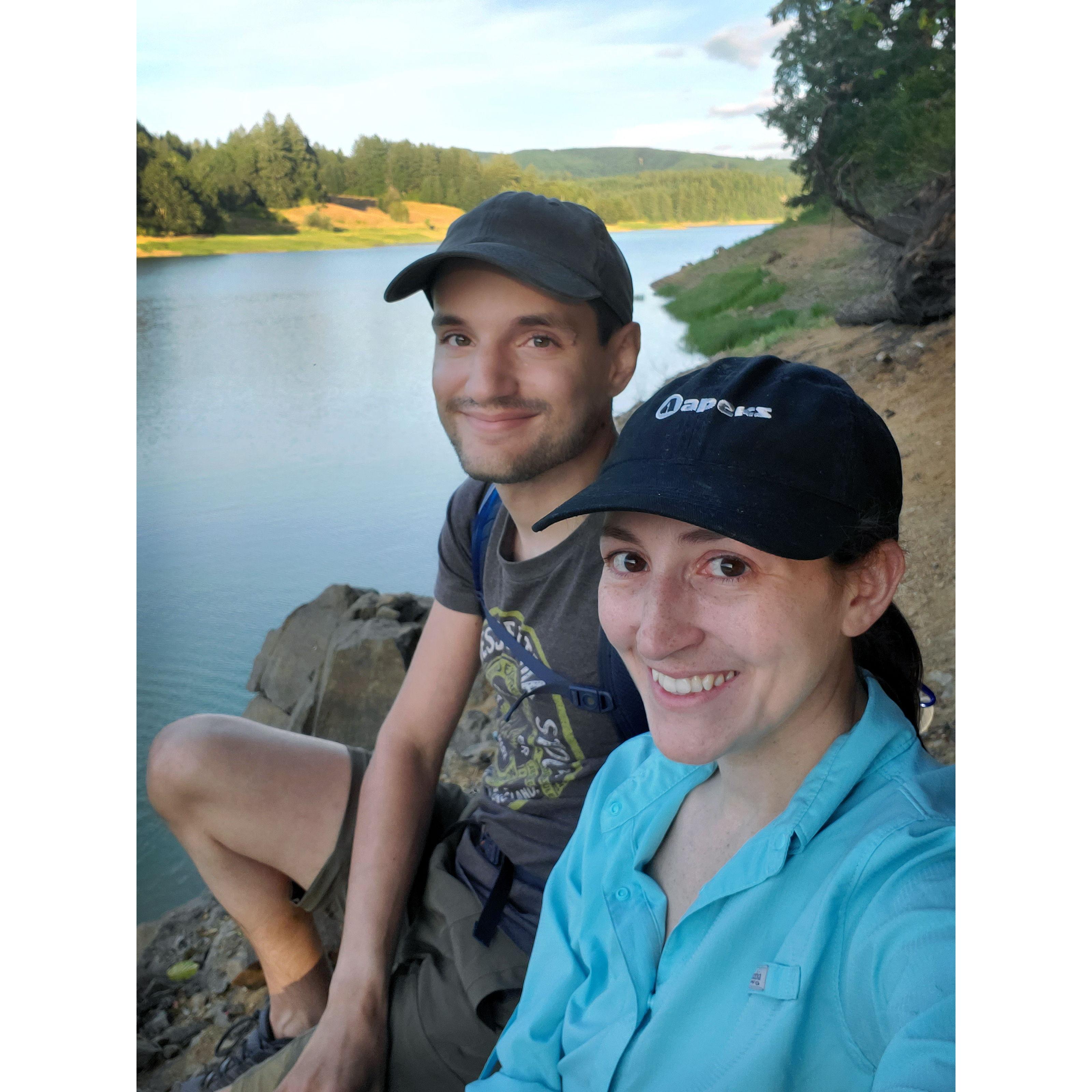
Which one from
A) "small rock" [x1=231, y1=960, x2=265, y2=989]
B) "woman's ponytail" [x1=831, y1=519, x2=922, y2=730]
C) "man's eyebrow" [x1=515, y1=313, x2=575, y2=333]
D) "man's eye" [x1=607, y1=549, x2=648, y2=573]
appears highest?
"man's eyebrow" [x1=515, y1=313, x2=575, y2=333]

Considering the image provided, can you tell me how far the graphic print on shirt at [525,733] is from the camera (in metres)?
1.27

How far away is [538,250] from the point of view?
1252mm

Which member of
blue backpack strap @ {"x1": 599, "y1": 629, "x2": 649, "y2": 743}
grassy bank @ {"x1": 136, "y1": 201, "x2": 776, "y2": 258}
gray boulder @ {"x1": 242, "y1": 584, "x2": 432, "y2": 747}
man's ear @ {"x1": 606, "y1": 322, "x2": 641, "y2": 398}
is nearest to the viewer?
blue backpack strap @ {"x1": 599, "y1": 629, "x2": 649, "y2": 743}

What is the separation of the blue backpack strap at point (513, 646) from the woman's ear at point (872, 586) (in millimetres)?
424

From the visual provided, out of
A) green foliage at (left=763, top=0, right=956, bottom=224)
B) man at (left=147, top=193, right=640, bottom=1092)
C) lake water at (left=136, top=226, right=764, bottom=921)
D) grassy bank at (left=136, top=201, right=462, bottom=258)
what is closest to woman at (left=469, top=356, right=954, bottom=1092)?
man at (left=147, top=193, right=640, bottom=1092)

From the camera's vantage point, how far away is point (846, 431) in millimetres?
784

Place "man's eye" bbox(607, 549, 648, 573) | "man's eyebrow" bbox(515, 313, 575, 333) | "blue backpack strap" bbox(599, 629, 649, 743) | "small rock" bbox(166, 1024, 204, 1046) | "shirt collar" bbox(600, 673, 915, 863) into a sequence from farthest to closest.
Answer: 1. "small rock" bbox(166, 1024, 204, 1046)
2. "man's eyebrow" bbox(515, 313, 575, 333)
3. "blue backpack strap" bbox(599, 629, 649, 743)
4. "man's eye" bbox(607, 549, 648, 573)
5. "shirt collar" bbox(600, 673, 915, 863)

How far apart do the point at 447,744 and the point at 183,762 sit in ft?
1.33

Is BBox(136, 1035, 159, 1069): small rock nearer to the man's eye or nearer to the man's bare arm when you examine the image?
the man's bare arm

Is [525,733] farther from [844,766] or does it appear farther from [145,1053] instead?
[145,1053]

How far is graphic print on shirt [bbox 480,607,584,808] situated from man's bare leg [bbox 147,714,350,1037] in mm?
319

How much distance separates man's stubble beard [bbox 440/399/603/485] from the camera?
50.5 inches
